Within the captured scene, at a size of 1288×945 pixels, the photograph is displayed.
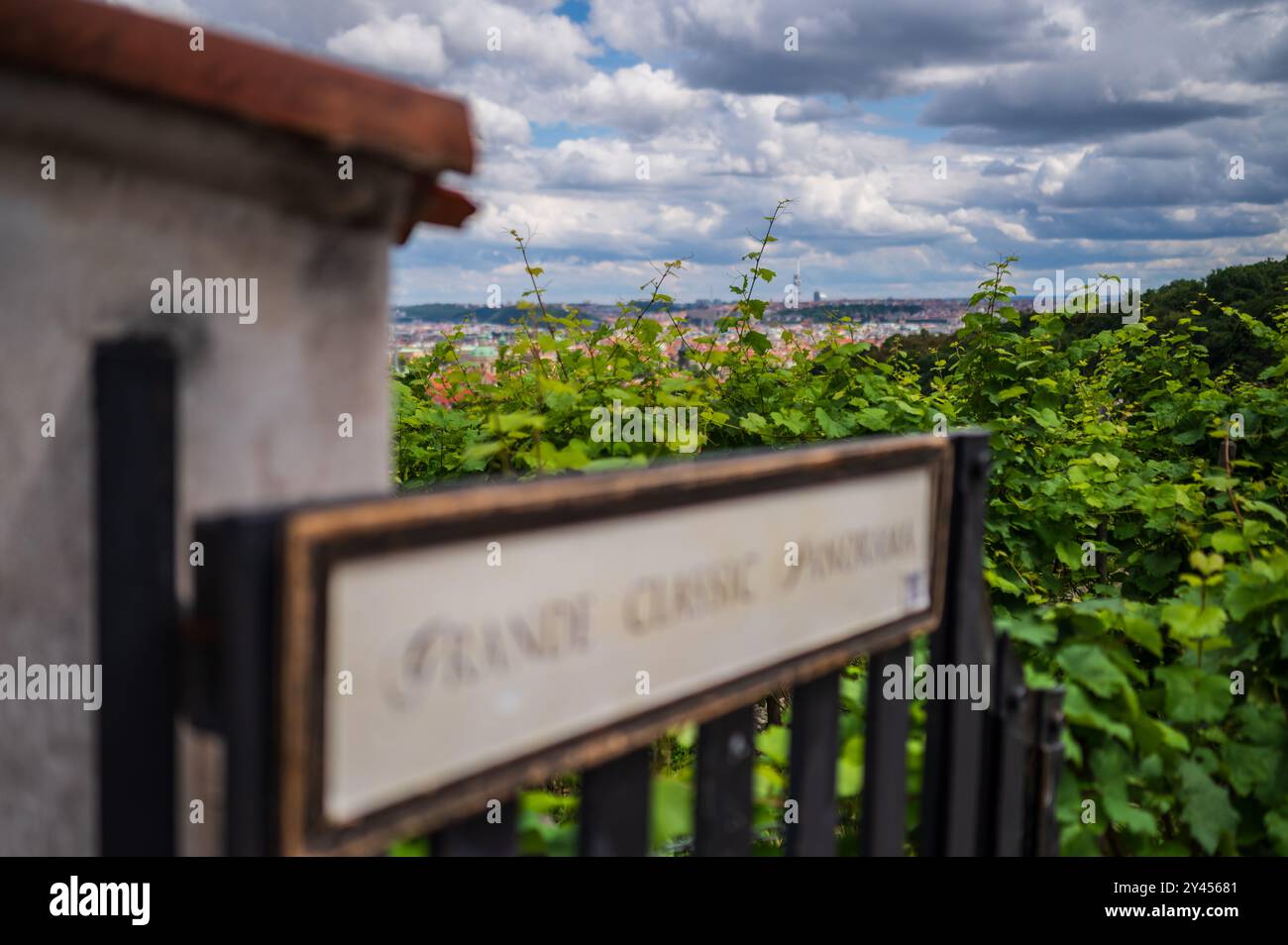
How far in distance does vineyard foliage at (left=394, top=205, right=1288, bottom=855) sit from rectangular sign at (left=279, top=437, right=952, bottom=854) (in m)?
0.40

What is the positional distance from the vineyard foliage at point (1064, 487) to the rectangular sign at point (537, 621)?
402 millimetres

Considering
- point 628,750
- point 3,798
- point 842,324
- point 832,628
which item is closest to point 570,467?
point 832,628

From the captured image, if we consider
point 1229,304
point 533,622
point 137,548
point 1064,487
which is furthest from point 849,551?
point 1229,304

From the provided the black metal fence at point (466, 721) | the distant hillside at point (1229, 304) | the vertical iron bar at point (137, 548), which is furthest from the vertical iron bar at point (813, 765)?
the distant hillside at point (1229, 304)

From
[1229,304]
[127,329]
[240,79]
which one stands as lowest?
[127,329]

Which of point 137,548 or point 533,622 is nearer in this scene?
point 137,548

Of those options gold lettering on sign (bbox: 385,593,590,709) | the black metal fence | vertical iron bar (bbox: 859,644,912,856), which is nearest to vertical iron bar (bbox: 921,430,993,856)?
the black metal fence

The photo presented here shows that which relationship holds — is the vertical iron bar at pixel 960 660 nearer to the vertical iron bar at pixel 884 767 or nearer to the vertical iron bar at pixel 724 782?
the vertical iron bar at pixel 884 767

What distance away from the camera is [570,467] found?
2584mm

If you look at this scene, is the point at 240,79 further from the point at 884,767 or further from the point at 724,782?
the point at 884,767

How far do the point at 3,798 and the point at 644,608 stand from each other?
→ 2.47ft

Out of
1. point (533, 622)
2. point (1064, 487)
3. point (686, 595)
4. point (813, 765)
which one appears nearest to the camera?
point (533, 622)

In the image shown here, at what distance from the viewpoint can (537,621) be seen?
120 centimetres
